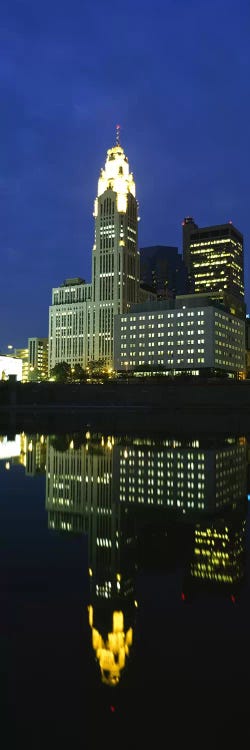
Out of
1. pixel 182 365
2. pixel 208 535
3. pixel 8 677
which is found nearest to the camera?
pixel 8 677

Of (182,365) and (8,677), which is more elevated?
(182,365)

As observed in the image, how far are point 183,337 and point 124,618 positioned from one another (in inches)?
7193

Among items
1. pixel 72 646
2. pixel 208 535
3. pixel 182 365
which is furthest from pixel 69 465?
pixel 182 365

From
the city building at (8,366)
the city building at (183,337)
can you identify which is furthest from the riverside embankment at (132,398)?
the city building at (183,337)

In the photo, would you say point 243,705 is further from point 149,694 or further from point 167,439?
point 167,439

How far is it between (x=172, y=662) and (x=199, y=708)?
37.7 inches

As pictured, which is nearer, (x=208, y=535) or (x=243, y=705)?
(x=243, y=705)

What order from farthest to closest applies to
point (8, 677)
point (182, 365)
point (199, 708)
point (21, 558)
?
point (182, 365) < point (21, 558) < point (8, 677) < point (199, 708)

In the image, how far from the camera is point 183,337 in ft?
620

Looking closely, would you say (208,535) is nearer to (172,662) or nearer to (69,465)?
(172,662)

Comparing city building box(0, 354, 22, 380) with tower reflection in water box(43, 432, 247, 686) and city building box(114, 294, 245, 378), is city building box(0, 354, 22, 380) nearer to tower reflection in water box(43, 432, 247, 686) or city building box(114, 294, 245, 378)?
city building box(114, 294, 245, 378)

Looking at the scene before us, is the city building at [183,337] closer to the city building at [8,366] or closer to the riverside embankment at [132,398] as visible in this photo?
the city building at [8,366]

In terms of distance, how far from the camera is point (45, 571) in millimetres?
10219

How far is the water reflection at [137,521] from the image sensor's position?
8.36 meters
